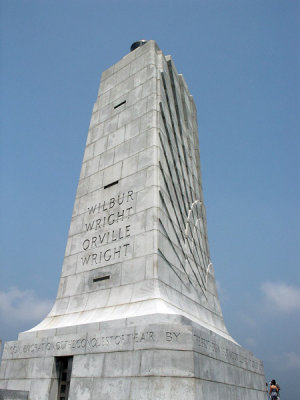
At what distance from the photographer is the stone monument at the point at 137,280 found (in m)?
7.71

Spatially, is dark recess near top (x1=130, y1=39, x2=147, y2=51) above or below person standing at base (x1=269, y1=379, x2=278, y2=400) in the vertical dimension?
above

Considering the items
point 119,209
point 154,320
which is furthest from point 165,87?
point 154,320

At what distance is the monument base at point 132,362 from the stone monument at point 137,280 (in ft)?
0.08

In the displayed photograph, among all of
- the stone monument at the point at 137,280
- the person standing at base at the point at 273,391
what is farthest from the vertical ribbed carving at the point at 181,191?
the person standing at base at the point at 273,391

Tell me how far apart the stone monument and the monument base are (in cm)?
2

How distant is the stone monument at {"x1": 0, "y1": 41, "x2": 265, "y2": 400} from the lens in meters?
7.71

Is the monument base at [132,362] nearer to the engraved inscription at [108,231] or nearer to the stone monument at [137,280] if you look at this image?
the stone monument at [137,280]

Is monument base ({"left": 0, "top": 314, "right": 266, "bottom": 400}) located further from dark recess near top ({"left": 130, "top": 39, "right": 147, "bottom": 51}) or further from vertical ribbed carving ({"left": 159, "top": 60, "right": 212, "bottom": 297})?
dark recess near top ({"left": 130, "top": 39, "right": 147, "bottom": 51})

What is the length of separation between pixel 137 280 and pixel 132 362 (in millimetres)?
2617

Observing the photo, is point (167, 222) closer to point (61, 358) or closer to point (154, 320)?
point (154, 320)

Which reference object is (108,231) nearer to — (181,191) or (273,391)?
(181,191)

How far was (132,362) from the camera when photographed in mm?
7734

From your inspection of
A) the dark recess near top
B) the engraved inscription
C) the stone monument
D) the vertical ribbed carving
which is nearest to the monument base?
the stone monument

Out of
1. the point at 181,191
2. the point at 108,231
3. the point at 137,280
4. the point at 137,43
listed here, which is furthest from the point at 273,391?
the point at 137,43
